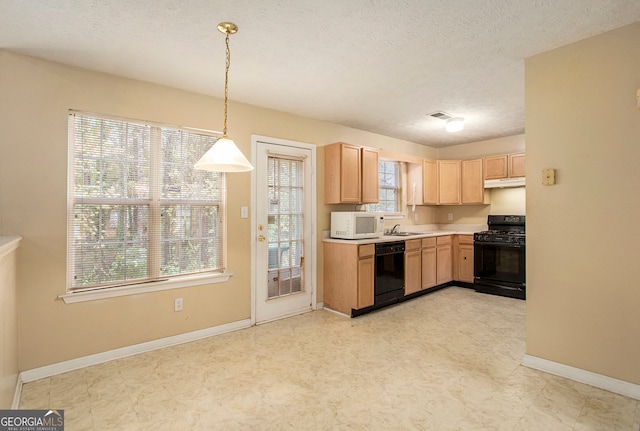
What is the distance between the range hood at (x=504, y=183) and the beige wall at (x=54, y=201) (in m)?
4.61

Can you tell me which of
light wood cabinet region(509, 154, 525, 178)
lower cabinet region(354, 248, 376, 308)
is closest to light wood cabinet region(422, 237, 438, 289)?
lower cabinet region(354, 248, 376, 308)

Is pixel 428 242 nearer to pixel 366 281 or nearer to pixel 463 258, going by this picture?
pixel 463 258

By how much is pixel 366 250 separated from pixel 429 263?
5.10ft

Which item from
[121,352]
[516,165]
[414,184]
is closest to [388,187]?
[414,184]

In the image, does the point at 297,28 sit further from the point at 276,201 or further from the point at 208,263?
the point at 208,263

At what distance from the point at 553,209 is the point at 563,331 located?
36.9 inches

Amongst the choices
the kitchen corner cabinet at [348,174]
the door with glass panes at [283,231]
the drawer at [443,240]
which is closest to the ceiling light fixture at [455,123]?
the kitchen corner cabinet at [348,174]

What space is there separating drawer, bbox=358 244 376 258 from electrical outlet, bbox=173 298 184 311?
6.65 feet

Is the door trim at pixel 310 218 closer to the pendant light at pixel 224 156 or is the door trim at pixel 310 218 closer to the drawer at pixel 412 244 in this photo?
the drawer at pixel 412 244

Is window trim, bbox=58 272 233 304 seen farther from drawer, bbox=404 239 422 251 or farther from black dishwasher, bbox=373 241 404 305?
drawer, bbox=404 239 422 251

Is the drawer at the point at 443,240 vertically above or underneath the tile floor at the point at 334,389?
above

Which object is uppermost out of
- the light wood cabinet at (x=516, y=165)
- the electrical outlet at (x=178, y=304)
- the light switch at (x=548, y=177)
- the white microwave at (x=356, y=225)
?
the light wood cabinet at (x=516, y=165)

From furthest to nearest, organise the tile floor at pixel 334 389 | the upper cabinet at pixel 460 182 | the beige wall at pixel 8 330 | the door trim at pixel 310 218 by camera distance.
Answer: the upper cabinet at pixel 460 182, the door trim at pixel 310 218, the tile floor at pixel 334 389, the beige wall at pixel 8 330

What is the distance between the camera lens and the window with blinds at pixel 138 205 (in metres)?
2.69
